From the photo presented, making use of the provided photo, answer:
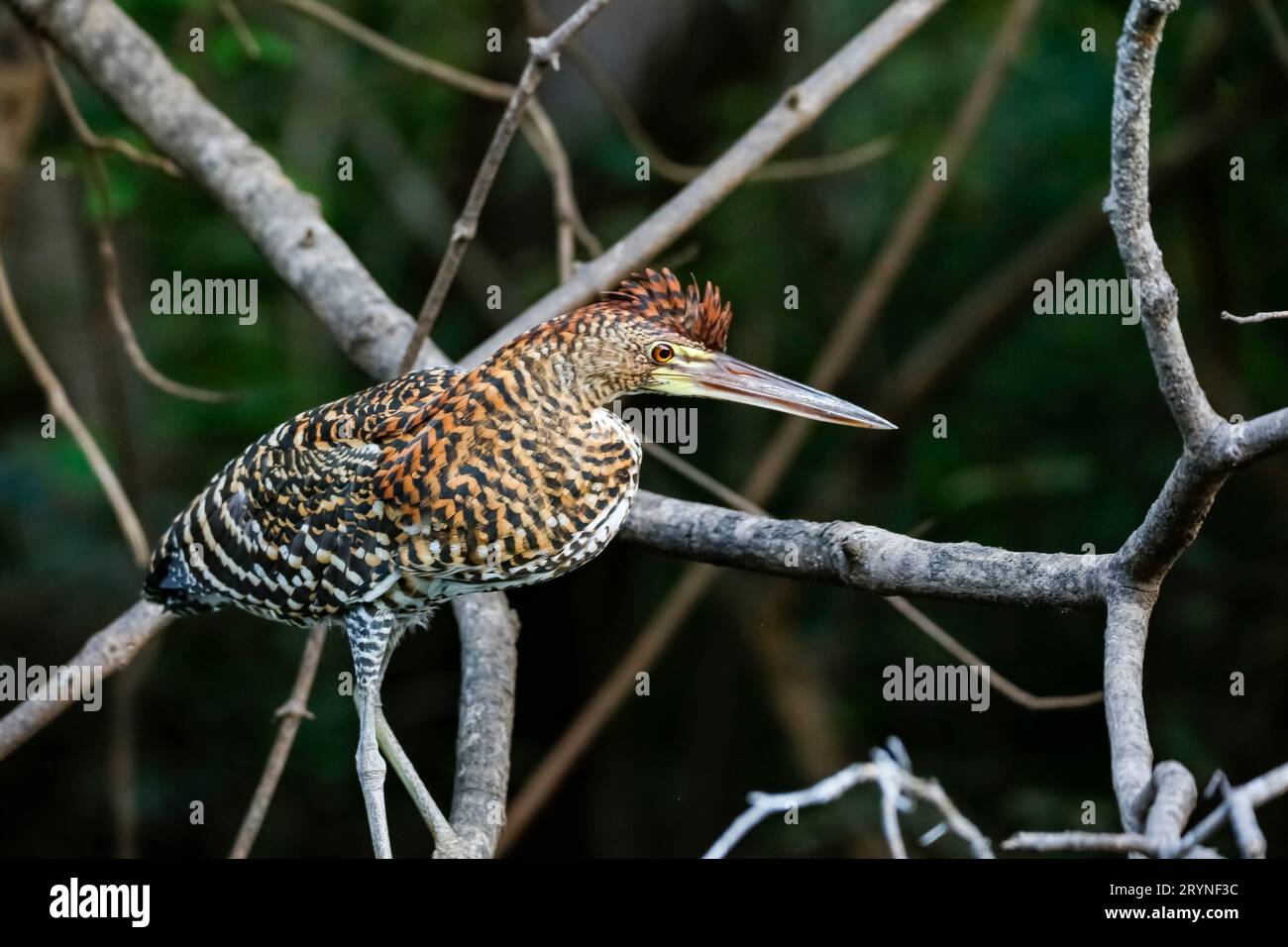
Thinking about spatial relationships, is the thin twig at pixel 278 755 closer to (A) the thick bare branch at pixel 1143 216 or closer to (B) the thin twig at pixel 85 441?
(B) the thin twig at pixel 85 441

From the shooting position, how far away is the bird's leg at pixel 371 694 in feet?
10.1

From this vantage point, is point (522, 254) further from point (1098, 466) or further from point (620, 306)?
point (620, 306)

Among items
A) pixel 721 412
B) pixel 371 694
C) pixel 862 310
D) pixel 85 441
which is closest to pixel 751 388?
pixel 371 694

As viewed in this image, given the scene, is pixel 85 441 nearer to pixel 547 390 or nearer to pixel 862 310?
pixel 547 390

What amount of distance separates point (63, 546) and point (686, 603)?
316 centimetres

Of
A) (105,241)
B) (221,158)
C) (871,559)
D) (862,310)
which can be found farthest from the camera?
(862,310)

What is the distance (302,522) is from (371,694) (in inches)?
16.4

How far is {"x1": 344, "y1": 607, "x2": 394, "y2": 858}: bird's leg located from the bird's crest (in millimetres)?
869

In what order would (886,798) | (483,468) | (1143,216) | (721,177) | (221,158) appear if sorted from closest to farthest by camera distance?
(886,798)
(1143,216)
(483,468)
(721,177)
(221,158)

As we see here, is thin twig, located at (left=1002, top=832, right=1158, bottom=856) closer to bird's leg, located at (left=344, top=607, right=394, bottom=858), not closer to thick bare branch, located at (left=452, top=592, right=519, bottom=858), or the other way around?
thick bare branch, located at (left=452, top=592, right=519, bottom=858)

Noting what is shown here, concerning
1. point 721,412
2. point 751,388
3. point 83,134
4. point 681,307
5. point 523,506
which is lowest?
point 523,506

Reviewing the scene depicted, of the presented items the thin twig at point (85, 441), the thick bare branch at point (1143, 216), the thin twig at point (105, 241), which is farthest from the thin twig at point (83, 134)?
the thick bare branch at point (1143, 216)

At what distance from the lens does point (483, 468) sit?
2861mm

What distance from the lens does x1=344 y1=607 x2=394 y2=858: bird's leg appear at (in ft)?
10.1
